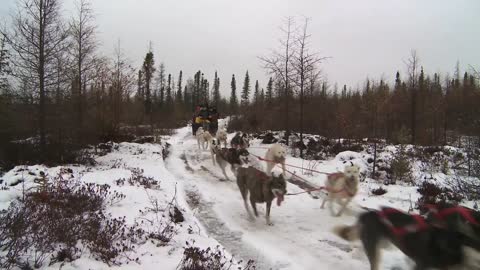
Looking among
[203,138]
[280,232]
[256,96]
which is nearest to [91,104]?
[203,138]

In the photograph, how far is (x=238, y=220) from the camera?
7168 millimetres

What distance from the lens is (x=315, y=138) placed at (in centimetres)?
1822

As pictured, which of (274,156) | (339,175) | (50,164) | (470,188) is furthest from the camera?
(50,164)

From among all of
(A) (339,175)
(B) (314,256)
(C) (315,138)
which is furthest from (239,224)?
(C) (315,138)

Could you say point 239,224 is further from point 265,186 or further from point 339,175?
point 339,175

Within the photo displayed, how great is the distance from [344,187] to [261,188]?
173 cm

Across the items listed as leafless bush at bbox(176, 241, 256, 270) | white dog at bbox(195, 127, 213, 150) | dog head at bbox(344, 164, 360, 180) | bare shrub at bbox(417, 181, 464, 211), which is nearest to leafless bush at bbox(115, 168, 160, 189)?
leafless bush at bbox(176, 241, 256, 270)

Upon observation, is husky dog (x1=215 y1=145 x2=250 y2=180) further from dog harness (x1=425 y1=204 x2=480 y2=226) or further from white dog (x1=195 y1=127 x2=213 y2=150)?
dog harness (x1=425 y1=204 x2=480 y2=226)

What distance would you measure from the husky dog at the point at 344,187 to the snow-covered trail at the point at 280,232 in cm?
33

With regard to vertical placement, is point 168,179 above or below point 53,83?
below

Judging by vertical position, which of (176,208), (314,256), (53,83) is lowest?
(314,256)

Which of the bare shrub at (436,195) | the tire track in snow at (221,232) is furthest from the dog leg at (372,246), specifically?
the bare shrub at (436,195)

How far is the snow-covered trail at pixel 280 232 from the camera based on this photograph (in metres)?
5.21

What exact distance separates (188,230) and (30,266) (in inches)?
101
